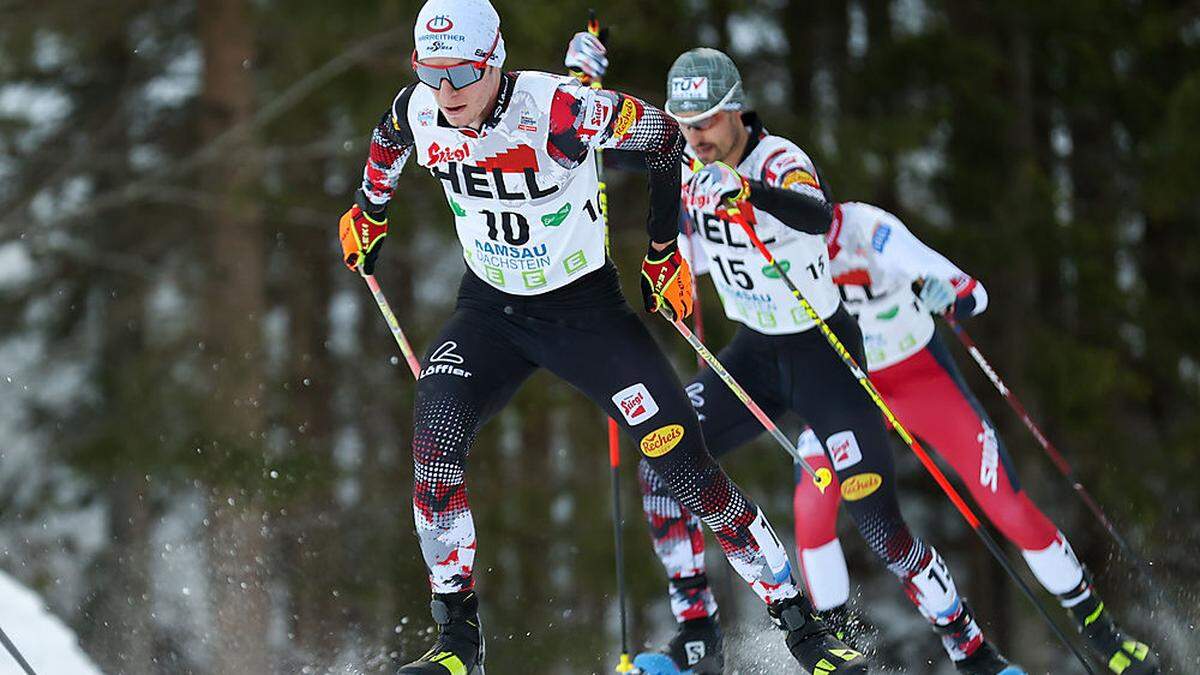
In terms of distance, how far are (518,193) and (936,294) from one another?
7.54ft

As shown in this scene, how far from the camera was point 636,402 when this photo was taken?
509 cm

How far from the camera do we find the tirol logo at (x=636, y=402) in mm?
5090

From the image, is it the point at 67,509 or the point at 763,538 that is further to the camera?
the point at 67,509

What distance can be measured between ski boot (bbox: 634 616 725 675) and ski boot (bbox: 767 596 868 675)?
0.70 m

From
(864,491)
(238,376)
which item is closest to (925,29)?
(238,376)

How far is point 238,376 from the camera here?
45.0 feet

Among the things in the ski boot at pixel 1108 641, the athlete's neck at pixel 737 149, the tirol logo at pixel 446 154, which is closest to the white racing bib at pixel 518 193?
the tirol logo at pixel 446 154

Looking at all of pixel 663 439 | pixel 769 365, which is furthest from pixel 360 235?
pixel 769 365

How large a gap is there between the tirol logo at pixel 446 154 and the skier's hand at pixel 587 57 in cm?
156

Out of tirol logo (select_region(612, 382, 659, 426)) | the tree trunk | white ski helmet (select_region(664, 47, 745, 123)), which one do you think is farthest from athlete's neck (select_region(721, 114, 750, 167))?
the tree trunk

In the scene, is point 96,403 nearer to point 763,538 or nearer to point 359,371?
point 359,371

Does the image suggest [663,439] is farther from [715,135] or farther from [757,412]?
[715,135]

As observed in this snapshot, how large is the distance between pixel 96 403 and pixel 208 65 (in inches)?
136

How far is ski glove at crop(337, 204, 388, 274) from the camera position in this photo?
557 cm
